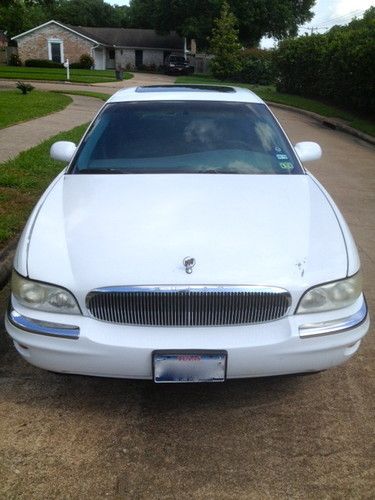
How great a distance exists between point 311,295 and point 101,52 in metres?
60.9

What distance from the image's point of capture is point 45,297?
8.74ft

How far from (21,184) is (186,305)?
4.90 meters

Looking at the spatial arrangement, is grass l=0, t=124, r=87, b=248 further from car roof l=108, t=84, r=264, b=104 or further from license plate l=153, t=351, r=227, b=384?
license plate l=153, t=351, r=227, b=384

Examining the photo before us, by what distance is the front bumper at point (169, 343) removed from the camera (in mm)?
2553

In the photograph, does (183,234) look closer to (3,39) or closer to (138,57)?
(138,57)

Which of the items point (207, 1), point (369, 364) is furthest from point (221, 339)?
point (207, 1)

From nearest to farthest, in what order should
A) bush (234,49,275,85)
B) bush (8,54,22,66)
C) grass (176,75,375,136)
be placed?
Answer: grass (176,75,375,136), bush (234,49,275,85), bush (8,54,22,66)

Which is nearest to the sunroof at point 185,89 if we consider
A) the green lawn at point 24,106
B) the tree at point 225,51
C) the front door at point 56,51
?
the green lawn at point 24,106

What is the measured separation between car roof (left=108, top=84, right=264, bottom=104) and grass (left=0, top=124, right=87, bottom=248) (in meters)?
1.80

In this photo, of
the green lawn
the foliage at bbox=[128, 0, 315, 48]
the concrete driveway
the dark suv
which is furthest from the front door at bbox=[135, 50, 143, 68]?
the concrete driveway

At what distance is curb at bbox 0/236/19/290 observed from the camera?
4.49 metres

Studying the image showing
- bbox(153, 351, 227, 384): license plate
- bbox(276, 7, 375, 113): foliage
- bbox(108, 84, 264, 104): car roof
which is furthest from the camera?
bbox(276, 7, 375, 113): foliage

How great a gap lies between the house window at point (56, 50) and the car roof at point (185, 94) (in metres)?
54.6

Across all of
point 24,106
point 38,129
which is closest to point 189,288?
point 38,129
